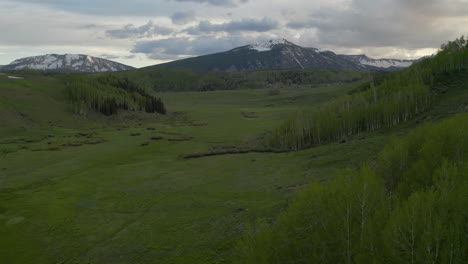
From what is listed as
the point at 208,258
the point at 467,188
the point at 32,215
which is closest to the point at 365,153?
the point at 208,258

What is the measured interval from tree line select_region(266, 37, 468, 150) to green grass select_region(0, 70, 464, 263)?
10.5 metres

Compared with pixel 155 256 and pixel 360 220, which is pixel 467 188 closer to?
pixel 360 220

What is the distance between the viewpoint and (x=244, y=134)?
5044 inches

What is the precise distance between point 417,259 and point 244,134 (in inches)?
4393

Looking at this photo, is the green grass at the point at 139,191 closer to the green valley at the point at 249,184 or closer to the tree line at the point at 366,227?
the green valley at the point at 249,184

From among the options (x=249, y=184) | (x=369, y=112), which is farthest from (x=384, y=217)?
(x=369, y=112)

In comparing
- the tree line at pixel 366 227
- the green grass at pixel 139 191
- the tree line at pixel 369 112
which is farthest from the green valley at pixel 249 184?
the tree line at pixel 369 112

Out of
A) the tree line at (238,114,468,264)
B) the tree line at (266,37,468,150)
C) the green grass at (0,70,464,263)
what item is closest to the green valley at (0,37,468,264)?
the tree line at (238,114,468,264)

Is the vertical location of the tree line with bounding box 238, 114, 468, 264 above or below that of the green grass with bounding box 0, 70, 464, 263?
above

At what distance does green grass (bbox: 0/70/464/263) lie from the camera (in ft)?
127

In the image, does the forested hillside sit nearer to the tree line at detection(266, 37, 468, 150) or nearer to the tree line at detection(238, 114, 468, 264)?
the tree line at detection(238, 114, 468, 264)

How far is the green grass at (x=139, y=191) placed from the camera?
38.6 meters

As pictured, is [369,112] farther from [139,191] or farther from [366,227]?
[366,227]

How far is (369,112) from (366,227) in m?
85.7
